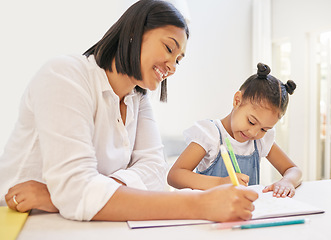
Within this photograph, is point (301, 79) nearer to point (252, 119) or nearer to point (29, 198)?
point (252, 119)

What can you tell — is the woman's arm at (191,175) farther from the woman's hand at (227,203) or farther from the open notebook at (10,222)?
the open notebook at (10,222)

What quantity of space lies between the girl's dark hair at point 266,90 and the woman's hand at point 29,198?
2.88ft

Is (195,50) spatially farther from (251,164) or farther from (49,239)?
(49,239)

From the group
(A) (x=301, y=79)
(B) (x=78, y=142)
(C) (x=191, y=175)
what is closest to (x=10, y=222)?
(B) (x=78, y=142)

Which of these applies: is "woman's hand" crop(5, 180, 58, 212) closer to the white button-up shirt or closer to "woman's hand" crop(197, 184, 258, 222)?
the white button-up shirt

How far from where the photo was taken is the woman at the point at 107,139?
728mm

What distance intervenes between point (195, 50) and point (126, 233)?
2.95m

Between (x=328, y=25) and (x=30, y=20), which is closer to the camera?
(x=30, y=20)

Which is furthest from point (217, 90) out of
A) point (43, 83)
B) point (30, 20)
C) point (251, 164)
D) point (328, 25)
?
point (43, 83)

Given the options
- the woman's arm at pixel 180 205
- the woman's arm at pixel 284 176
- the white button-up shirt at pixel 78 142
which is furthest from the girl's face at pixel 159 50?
the woman's arm at pixel 284 176

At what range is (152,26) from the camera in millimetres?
986

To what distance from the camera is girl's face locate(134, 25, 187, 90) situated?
3.23ft

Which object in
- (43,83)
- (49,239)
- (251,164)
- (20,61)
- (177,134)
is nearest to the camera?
(49,239)

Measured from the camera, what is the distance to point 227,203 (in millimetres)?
719
